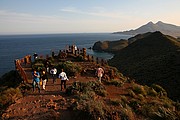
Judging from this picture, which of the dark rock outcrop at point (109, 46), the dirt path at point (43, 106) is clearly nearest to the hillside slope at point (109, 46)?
the dark rock outcrop at point (109, 46)

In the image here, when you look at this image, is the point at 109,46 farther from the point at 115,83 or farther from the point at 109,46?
the point at 115,83

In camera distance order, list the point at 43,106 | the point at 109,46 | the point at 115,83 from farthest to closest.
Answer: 1. the point at 109,46
2. the point at 115,83
3. the point at 43,106

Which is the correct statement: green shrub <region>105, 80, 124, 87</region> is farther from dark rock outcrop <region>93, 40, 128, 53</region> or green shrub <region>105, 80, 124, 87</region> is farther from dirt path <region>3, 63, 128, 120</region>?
dark rock outcrop <region>93, 40, 128, 53</region>

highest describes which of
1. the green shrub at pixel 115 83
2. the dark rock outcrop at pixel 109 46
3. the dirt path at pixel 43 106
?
the dirt path at pixel 43 106

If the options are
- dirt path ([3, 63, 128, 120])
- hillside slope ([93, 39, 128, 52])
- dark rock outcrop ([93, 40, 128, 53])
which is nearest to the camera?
dirt path ([3, 63, 128, 120])

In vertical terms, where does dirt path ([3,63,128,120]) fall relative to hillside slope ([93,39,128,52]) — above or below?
above

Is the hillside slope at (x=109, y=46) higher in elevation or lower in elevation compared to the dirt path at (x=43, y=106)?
lower

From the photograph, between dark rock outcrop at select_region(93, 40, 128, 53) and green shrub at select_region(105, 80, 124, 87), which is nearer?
green shrub at select_region(105, 80, 124, 87)

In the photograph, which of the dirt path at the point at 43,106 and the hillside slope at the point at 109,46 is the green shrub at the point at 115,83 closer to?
the dirt path at the point at 43,106

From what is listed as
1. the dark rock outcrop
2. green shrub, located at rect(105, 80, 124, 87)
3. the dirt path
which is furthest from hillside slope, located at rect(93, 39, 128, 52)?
the dirt path

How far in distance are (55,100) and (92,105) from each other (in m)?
2.92

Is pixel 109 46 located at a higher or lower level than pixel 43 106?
lower

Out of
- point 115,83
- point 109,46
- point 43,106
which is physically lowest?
point 109,46

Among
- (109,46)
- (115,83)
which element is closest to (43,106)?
(115,83)
